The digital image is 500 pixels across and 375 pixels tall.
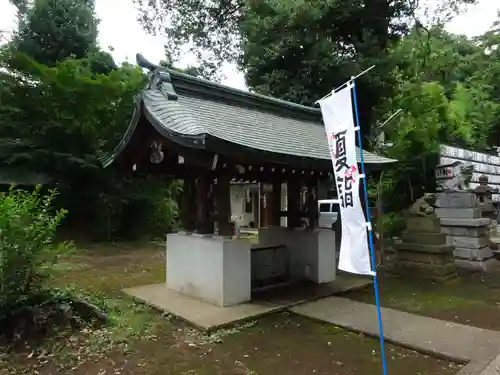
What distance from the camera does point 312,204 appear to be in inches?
292

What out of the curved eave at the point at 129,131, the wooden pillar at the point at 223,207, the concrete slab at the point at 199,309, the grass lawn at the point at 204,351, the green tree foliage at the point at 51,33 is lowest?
the grass lawn at the point at 204,351

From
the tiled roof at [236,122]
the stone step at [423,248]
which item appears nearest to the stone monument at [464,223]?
the stone step at [423,248]

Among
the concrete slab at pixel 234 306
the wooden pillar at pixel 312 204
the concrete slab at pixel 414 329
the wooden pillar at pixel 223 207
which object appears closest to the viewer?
the concrete slab at pixel 414 329

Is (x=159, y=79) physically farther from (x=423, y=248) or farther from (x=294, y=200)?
(x=423, y=248)

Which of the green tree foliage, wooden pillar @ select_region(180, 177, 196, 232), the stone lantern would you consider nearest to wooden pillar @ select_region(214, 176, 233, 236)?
wooden pillar @ select_region(180, 177, 196, 232)

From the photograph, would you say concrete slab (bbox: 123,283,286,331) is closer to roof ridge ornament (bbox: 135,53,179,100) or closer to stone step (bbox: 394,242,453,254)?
roof ridge ornament (bbox: 135,53,179,100)

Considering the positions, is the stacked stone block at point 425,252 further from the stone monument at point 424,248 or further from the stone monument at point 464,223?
the stone monument at point 464,223

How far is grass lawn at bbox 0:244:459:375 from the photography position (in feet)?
12.6

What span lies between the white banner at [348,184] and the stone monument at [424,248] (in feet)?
18.5

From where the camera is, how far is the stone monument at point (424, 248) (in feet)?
26.9

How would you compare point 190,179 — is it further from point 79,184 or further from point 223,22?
point 223,22

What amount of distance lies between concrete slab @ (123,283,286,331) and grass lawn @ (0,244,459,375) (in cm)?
14

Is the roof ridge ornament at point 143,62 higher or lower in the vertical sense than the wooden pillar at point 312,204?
higher

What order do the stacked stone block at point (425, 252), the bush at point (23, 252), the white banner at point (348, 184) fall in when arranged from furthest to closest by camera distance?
1. the stacked stone block at point (425, 252)
2. the bush at point (23, 252)
3. the white banner at point (348, 184)
